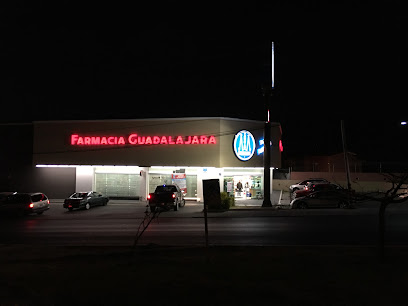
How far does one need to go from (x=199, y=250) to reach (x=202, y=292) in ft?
15.9

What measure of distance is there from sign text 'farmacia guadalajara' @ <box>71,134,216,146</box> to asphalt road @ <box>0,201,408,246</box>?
811 cm

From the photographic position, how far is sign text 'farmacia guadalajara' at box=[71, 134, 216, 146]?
32.4 meters

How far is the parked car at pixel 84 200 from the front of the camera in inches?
1141

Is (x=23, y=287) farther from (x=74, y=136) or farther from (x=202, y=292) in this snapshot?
(x=74, y=136)

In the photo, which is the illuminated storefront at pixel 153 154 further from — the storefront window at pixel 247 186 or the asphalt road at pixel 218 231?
the asphalt road at pixel 218 231

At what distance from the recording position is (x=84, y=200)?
97.7ft

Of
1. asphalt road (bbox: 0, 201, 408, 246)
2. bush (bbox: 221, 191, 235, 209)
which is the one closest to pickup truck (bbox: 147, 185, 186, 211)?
asphalt road (bbox: 0, 201, 408, 246)

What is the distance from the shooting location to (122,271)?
27.9 feet

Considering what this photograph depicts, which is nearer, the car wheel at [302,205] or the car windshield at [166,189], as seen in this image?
the car wheel at [302,205]

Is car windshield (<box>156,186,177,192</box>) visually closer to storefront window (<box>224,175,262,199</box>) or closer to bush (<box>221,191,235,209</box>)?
bush (<box>221,191,235,209</box>)

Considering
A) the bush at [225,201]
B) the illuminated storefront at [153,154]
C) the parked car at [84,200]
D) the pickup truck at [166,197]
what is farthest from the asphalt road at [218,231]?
the illuminated storefront at [153,154]

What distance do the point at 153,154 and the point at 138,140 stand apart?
1.78m

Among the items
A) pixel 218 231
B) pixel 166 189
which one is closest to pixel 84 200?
pixel 166 189

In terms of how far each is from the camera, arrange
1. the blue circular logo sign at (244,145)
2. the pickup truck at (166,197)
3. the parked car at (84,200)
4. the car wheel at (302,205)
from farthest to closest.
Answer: the blue circular logo sign at (244,145)
the parked car at (84,200)
the car wheel at (302,205)
the pickup truck at (166,197)
